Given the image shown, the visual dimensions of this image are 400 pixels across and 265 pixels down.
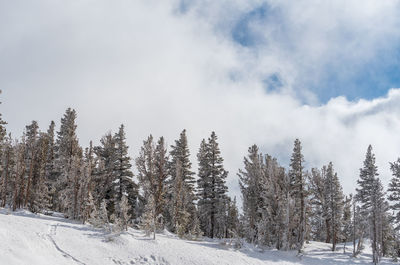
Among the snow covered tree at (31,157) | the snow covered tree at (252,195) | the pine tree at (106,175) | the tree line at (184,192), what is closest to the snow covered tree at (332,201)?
the tree line at (184,192)

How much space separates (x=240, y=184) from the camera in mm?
35000

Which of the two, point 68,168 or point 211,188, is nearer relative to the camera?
point 68,168

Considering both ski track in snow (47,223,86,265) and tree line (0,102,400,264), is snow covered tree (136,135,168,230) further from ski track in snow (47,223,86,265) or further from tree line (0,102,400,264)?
ski track in snow (47,223,86,265)

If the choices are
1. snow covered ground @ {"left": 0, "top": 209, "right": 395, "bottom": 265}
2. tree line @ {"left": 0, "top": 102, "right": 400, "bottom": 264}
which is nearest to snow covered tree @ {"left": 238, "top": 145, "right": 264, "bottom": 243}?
tree line @ {"left": 0, "top": 102, "right": 400, "bottom": 264}

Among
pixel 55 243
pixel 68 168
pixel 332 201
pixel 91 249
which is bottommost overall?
pixel 91 249

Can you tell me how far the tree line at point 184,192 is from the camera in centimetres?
2861

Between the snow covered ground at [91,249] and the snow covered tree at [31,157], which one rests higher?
the snow covered tree at [31,157]

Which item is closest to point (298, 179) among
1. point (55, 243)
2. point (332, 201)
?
point (332, 201)

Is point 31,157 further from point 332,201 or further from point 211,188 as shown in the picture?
point 332,201

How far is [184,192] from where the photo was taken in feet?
124

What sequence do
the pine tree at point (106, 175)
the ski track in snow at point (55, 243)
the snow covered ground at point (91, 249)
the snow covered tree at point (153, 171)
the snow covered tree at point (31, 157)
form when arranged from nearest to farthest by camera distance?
the snow covered ground at point (91, 249), the ski track in snow at point (55, 243), the snow covered tree at point (153, 171), the snow covered tree at point (31, 157), the pine tree at point (106, 175)

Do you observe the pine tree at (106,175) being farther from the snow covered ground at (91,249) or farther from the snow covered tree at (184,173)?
the snow covered ground at (91,249)

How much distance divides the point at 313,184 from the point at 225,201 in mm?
12957

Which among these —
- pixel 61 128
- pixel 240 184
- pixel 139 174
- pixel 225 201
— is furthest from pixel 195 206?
pixel 61 128
